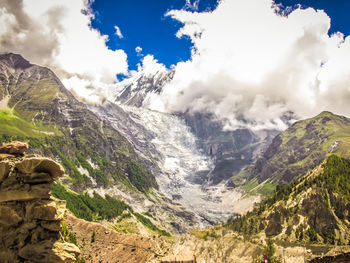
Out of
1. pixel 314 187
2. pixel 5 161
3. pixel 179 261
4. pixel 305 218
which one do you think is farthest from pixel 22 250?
pixel 314 187

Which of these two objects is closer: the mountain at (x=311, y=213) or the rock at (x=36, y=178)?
the rock at (x=36, y=178)

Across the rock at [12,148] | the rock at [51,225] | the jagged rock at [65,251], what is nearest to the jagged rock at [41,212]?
the rock at [51,225]

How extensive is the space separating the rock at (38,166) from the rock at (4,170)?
122 cm

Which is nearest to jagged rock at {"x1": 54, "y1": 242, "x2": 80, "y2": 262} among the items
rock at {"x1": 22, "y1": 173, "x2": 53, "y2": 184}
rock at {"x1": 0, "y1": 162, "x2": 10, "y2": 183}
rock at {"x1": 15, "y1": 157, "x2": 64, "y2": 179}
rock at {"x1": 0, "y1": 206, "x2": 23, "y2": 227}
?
rock at {"x1": 0, "y1": 206, "x2": 23, "y2": 227}

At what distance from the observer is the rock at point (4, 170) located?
4210 cm

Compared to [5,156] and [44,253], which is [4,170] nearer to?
[5,156]

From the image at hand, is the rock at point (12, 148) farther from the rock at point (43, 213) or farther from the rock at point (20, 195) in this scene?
the rock at point (43, 213)

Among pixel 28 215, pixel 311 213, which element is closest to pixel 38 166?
pixel 28 215

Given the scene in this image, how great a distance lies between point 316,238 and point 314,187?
127 ft

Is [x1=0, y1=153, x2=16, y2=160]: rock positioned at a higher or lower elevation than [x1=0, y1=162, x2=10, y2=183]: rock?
higher

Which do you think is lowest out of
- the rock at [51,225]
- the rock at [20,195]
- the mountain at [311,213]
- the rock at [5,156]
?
the rock at [51,225]

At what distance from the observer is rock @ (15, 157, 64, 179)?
141ft

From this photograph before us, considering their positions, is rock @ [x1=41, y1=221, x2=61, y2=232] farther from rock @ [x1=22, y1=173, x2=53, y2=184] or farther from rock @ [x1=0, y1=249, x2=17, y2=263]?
rock @ [x1=22, y1=173, x2=53, y2=184]

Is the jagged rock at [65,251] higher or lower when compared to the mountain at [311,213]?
lower
